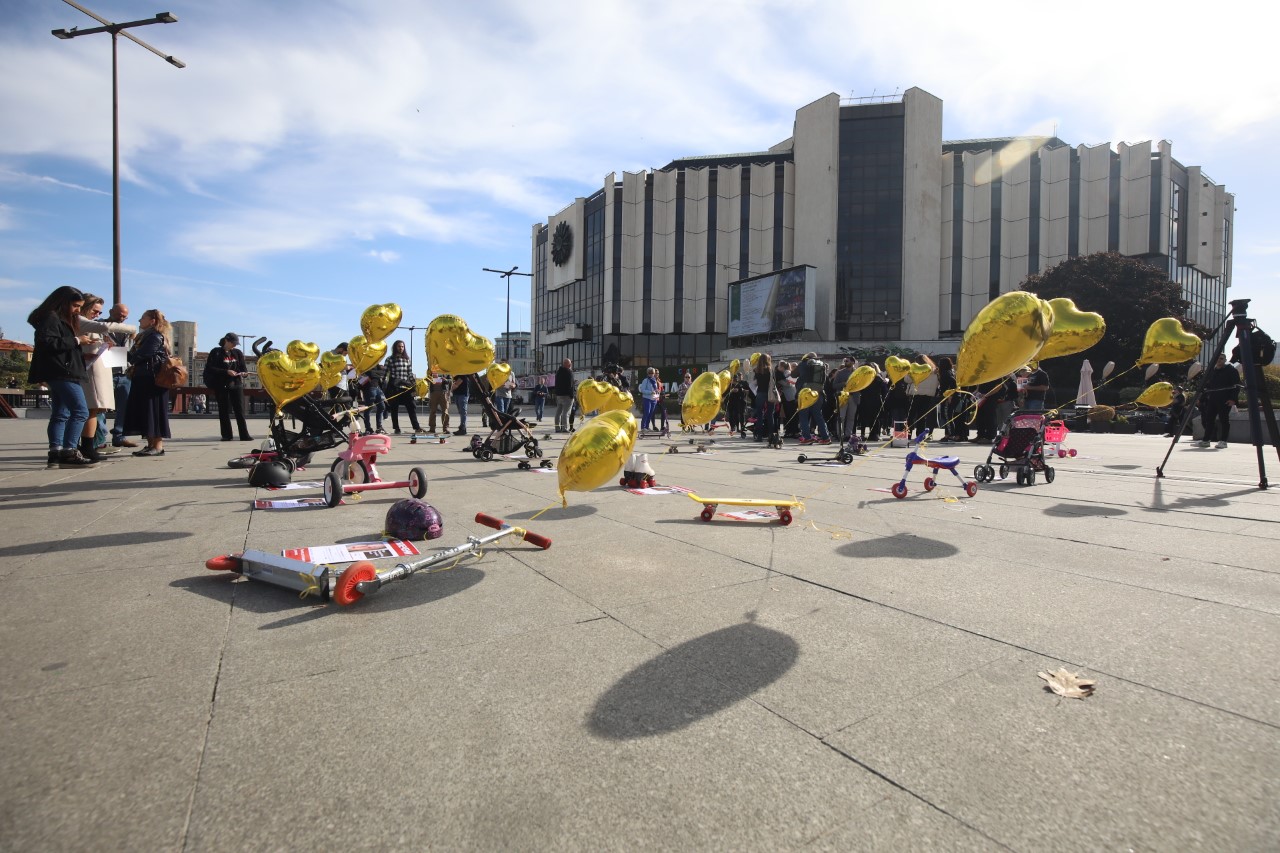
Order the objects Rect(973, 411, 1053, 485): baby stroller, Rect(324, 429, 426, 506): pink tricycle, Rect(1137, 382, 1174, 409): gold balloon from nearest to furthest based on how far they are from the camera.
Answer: Rect(324, 429, 426, 506): pink tricycle → Rect(973, 411, 1053, 485): baby stroller → Rect(1137, 382, 1174, 409): gold balloon

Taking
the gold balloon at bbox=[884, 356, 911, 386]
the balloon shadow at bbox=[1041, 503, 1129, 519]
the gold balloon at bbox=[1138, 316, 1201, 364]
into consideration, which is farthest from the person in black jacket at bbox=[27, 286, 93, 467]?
the gold balloon at bbox=[1138, 316, 1201, 364]

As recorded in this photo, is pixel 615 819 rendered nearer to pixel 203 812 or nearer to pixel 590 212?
pixel 203 812

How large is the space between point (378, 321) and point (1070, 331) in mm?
7305

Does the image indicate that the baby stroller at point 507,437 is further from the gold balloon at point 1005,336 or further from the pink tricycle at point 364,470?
the gold balloon at point 1005,336

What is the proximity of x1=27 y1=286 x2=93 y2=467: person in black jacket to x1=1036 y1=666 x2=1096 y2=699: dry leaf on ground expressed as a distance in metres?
8.76

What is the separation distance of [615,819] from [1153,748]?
1.55 m

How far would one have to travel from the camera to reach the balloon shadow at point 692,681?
1.98m

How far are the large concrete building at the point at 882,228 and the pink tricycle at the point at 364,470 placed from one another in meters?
48.4

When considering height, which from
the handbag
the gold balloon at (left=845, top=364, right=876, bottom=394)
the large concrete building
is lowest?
the handbag

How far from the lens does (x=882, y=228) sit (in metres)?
55.5

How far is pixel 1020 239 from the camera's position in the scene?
177ft

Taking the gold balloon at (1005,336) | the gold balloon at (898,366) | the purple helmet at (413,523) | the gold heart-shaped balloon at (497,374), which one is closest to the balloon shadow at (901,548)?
the gold balloon at (1005,336)

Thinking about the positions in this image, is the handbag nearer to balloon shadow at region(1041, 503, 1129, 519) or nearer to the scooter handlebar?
the scooter handlebar

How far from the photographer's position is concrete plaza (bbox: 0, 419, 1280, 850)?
1.55 metres
